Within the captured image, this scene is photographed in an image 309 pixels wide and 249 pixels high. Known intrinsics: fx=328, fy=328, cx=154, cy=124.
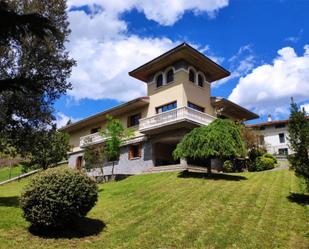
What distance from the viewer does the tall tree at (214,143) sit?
19.5 meters

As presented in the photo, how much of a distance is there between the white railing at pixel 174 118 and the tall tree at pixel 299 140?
10.9 metres

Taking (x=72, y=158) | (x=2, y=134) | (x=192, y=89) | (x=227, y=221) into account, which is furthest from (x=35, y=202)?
(x=72, y=158)

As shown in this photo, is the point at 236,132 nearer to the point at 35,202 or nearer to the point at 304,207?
the point at 304,207

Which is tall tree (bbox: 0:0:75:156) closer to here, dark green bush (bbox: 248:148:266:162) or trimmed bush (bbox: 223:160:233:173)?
trimmed bush (bbox: 223:160:233:173)

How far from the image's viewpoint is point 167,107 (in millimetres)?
28641

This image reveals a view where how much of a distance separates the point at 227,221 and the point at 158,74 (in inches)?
809

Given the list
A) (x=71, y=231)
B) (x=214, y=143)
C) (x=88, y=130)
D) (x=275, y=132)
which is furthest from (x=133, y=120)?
(x=275, y=132)

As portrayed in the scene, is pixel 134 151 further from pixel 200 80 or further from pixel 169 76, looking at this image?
pixel 200 80

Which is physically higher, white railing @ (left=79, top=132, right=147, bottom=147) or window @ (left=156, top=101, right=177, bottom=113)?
window @ (left=156, top=101, right=177, bottom=113)

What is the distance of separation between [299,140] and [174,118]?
40.8 ft

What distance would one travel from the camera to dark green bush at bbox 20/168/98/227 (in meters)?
9.70

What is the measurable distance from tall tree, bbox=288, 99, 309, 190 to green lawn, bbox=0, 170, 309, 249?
4.73 feet

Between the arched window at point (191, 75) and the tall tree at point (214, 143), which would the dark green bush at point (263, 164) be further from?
the arched window at point (191, 75)

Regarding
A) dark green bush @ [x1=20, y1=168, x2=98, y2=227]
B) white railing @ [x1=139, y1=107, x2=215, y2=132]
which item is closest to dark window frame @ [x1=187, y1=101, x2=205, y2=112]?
white railing @ [x1=139, y1=107, x2=215, y2=132]
